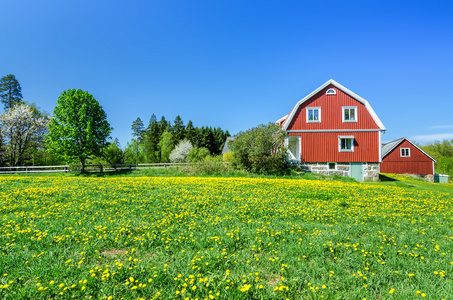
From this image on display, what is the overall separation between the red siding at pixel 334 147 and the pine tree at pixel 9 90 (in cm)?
4570

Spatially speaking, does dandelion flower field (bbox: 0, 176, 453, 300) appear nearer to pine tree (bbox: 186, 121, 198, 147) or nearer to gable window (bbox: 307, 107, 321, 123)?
gable window (bbox: 307, 107, 321, 123)

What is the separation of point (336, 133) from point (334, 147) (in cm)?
149

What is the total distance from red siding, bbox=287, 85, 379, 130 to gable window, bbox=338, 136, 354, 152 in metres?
1.04

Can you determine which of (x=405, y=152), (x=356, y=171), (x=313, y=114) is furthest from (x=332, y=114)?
(x=405, y=152)

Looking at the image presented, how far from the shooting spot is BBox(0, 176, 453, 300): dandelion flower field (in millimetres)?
2920

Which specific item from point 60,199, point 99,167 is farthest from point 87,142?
point 60,199

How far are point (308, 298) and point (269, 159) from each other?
18.0m

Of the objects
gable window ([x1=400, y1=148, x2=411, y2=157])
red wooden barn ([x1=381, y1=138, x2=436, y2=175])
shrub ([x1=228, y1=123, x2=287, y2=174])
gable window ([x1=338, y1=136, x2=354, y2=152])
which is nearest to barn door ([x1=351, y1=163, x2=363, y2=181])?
gable window ([x1=338, y1=136, x2=354, y2=152])

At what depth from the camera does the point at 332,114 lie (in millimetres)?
22578

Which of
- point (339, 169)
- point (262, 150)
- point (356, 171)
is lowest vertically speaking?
point (356, 171)

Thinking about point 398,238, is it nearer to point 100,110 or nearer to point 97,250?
point 97,250

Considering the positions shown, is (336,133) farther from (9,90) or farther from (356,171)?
(9,90)

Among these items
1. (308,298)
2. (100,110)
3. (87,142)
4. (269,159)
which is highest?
(100,110)

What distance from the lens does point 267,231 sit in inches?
189
